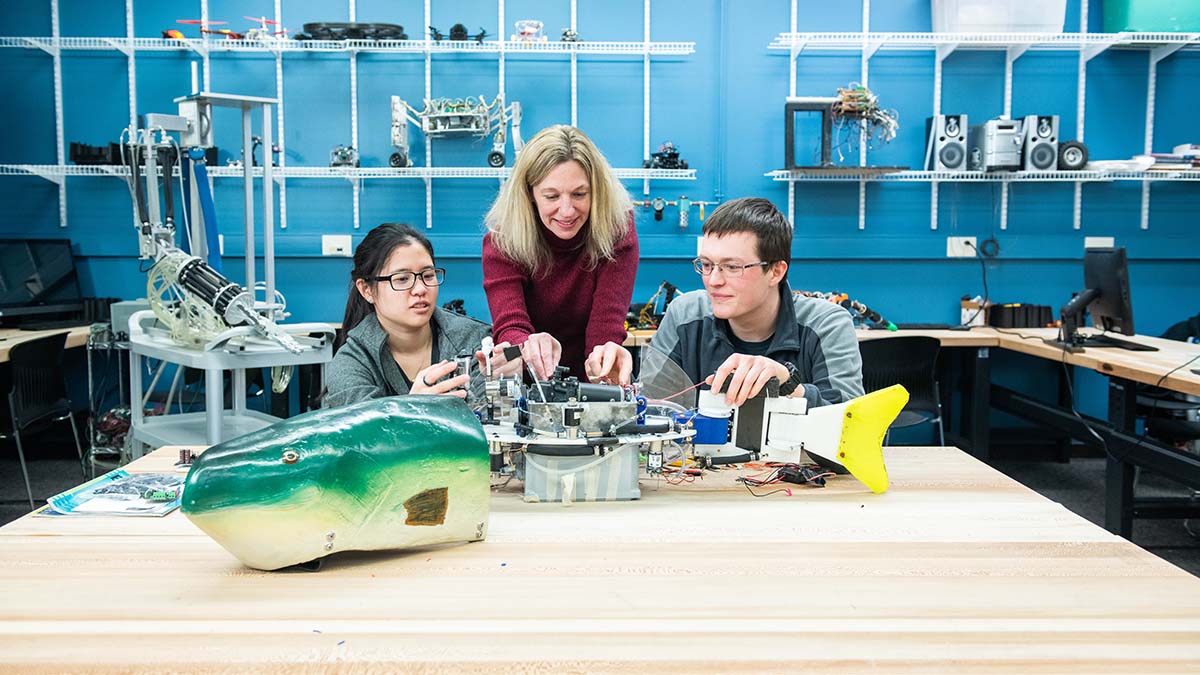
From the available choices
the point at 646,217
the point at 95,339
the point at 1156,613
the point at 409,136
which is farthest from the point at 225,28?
the point at 1156,613

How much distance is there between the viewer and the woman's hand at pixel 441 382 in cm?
155

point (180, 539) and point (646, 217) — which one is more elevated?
point (646, 217)

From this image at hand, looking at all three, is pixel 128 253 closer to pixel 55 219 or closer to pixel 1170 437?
pixel 55 219

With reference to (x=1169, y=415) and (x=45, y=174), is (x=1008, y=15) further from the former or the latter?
(x=45, y=174)

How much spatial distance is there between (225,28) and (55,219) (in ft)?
4.32

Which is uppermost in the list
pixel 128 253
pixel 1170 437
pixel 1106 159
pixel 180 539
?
pixel 1106 159

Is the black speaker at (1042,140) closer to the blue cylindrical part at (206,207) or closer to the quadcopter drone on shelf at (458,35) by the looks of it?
the quadcopter drone on shelf at (458,35)

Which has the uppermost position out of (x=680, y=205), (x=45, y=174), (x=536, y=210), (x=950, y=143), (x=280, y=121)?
(x=280, y=121)

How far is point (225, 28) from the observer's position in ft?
14.8

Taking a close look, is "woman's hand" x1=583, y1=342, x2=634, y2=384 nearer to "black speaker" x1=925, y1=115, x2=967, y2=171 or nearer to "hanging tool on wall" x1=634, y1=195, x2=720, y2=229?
"hanging tool on wall" x1=634, y1=195, x2=720, y2=229

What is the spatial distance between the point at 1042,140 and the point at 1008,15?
63 cm

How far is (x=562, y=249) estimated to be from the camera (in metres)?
2.12

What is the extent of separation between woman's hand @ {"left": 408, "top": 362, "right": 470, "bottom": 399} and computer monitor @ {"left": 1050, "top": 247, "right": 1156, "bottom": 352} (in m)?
2.69

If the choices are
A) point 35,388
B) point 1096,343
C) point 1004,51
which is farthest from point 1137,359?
point 35,388
